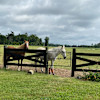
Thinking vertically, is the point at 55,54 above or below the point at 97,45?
below

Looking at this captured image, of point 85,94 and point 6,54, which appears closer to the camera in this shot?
point 85,94

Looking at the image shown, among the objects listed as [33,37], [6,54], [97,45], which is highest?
[33,37]

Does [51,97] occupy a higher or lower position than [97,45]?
lower

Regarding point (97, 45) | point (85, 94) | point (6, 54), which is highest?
point (97, 45)

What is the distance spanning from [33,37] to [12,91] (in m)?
115

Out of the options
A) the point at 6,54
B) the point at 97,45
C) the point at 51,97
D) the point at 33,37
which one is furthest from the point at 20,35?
the point at 51,97

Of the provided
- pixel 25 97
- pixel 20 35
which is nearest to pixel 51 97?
pixel 25 97

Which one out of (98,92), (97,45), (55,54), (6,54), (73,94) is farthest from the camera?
(97,45)

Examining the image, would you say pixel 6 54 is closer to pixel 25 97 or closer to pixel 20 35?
pixel 25 97

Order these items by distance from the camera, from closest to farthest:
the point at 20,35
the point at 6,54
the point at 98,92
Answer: the point at 98,92 → the point at 6,54 → the point at 20,35

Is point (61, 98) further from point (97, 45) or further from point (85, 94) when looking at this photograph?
point (97, 45)

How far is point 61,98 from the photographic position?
4.86 meters

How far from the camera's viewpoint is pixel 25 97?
194 inches

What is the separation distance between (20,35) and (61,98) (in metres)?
113
